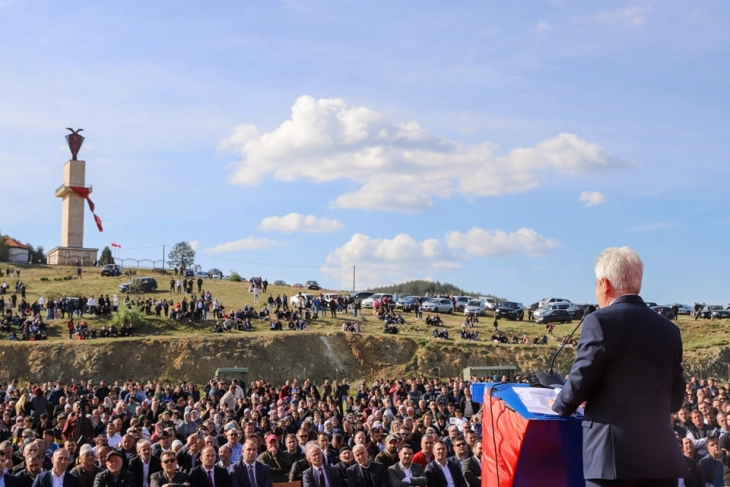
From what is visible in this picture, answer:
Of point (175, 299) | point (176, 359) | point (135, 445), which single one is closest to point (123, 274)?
point (175, 299)

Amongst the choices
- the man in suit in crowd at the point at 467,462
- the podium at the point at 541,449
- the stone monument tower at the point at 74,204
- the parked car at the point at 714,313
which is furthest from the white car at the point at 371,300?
the podium at the point at 541,449

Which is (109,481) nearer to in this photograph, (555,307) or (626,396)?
(626,396)

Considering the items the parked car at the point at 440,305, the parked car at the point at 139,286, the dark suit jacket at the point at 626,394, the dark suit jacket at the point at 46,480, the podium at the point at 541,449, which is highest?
the parked car at the point at 139,286

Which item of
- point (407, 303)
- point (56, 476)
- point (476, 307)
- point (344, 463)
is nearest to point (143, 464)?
point (56, 476)

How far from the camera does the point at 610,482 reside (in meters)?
3.16

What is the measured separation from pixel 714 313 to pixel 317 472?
164 ft

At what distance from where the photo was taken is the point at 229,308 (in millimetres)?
51656

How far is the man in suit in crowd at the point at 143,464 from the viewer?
10125mm

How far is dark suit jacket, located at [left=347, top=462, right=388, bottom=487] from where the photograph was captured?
31.6 ft

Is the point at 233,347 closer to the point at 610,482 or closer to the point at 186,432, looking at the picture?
the point at 186,432

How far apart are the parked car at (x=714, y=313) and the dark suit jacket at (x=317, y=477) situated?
161 ft

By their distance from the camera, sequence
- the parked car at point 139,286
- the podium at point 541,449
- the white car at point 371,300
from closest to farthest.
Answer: the podium at point 541,449
the parked car at point 139,286
the white car at point 371,300

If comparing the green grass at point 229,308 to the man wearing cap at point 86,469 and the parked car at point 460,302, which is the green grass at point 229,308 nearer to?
the parked car at point 460,302

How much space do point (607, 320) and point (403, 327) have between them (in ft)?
145
